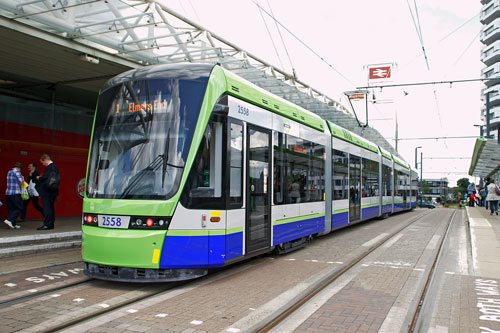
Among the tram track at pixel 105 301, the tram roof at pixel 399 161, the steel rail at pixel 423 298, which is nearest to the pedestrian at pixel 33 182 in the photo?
the tram track at pixel 105 301

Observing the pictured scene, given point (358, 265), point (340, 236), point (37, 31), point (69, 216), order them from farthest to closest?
point (69, 216), point (340, 236), point (37, 31), point (358, 265)

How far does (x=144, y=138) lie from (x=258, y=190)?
228 centimetres

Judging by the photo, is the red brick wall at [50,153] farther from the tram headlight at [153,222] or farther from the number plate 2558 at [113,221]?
the tram headlight at [153,222]

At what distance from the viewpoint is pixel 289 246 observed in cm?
912

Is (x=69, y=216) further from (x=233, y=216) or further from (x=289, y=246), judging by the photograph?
(x=233, y=216)

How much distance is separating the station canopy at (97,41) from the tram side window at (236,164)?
395 centimetres

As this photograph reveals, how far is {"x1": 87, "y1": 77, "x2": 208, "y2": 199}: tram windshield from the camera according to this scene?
5.88 m

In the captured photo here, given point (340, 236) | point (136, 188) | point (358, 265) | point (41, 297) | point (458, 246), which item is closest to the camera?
point (41, 297)

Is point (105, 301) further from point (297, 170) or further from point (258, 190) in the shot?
point (297, 170)

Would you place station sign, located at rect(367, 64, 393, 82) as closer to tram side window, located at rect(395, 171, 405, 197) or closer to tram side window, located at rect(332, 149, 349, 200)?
tram side window, located at rect(395, 171, 405, 197)

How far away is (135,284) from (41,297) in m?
1.26

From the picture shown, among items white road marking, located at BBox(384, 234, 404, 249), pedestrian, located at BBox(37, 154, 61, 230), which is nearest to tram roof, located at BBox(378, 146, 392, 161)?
white road marking, located at BBox(384, 234, 404, 249)

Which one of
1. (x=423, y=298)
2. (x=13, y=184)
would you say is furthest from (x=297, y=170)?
(x=13, y=184)

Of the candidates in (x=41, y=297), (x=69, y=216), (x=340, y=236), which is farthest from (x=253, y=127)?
(x=69, y=216)
